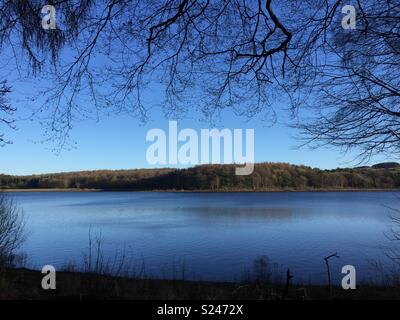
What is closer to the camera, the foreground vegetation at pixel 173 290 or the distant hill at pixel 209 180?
the foreground vegetation at pixel 173 290

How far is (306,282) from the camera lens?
1299 centimetres

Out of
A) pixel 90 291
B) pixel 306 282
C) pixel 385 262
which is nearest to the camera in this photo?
pixel 90 291

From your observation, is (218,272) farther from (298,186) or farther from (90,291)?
(298,186)

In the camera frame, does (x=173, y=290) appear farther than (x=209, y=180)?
No

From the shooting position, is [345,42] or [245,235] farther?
[245,235]

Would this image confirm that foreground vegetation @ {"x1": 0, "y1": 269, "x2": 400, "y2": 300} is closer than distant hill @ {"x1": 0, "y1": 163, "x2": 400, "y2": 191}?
Yes

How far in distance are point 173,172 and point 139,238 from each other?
8382 centimetres

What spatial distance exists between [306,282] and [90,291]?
7.52 meters
